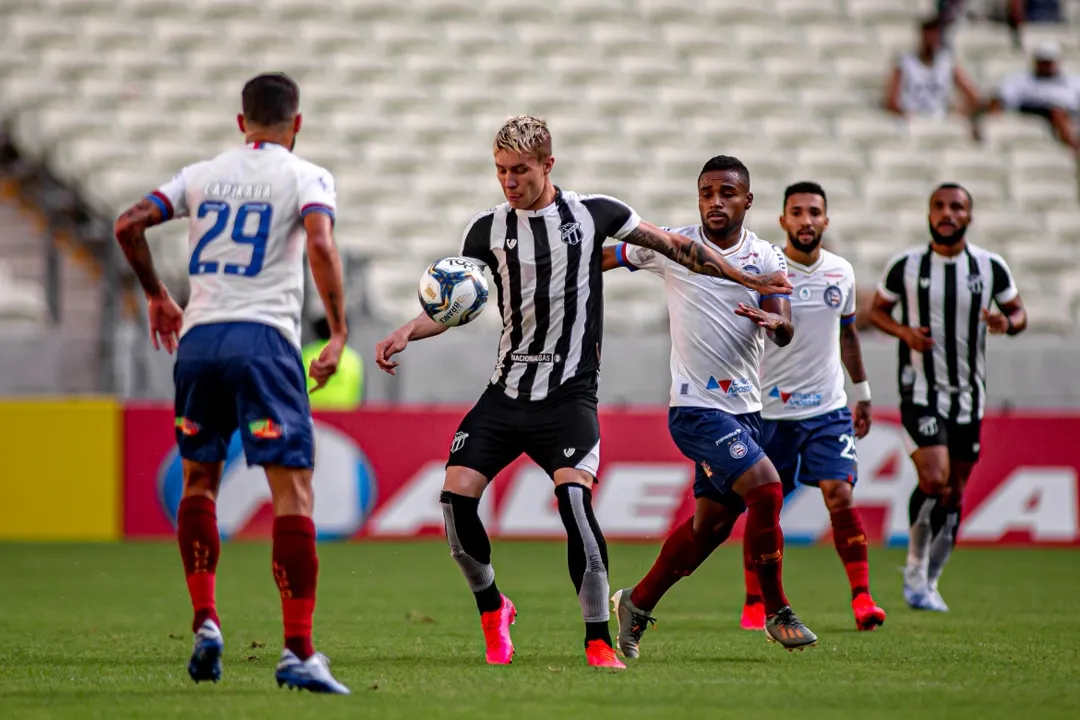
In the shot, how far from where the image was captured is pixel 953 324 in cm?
962

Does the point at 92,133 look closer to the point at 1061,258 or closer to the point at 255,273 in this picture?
the point at 1061,258

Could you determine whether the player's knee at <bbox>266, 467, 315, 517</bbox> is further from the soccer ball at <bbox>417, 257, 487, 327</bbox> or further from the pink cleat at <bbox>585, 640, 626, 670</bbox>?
the pink cleat at <bbox>585, 640, 626, 670</bbox>

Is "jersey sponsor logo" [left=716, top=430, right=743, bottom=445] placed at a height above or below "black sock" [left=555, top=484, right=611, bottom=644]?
above

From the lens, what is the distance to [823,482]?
8539 mm

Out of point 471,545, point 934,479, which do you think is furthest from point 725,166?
point 934,479

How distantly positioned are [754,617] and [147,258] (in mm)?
3848

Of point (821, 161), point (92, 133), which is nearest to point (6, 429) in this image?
point (92, 133)

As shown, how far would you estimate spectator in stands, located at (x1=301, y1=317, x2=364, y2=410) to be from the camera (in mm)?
14109

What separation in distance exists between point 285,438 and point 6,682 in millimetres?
1470

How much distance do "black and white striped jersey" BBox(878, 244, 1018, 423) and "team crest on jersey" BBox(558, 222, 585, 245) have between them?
3.62 m

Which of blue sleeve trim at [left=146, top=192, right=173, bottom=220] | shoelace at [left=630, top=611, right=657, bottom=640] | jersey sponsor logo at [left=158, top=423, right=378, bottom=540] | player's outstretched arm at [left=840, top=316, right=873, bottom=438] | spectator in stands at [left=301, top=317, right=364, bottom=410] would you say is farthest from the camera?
spectator in stands at [left=301, top=317, right=364, bottom=410]

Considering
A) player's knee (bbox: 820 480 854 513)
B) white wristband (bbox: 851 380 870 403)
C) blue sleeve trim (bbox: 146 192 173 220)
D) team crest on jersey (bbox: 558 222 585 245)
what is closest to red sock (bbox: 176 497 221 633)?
blue sleeve trim (bbox: 146 192 173 220)

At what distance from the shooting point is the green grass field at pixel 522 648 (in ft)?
17.9

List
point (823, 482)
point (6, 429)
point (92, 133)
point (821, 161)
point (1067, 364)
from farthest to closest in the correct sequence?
1. point (821, 161)
2. point (92, 133)
3. point (1067, 364)
4. point (6, 429)
5. point (823, 482)
